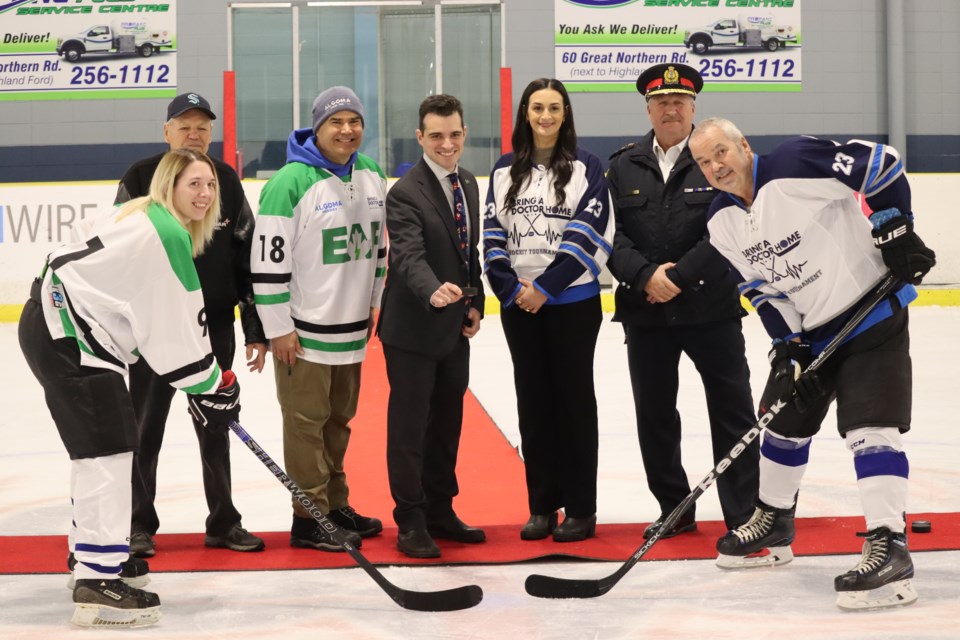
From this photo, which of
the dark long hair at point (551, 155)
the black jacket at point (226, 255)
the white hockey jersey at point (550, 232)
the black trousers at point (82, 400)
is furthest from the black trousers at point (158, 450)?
the dark long hair at point (551, 155)

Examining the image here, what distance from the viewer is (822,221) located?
2.85 meters

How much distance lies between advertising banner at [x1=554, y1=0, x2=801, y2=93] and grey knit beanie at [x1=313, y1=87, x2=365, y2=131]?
7339mm

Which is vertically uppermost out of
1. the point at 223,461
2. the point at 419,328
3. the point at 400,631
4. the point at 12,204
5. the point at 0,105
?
the point at 0,105

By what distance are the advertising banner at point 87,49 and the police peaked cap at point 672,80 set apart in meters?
7.85

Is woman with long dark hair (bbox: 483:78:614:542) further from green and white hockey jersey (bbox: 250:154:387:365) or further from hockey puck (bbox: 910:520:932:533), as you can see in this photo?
hockey puck (bbox: 910:520:932:533)

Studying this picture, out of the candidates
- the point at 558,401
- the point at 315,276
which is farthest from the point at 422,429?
the point at 315,276

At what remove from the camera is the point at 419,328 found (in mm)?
3201

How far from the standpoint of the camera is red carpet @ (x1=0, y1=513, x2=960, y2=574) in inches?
123

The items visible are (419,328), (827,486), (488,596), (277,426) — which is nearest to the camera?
(488,596)

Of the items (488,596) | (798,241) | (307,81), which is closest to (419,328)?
(488,596)

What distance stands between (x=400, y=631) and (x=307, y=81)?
8.39 metres

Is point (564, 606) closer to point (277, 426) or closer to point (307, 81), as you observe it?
point (277, 426)

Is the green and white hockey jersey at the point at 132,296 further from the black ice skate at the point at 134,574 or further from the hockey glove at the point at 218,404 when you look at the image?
the black ice skate at the point at 134,574

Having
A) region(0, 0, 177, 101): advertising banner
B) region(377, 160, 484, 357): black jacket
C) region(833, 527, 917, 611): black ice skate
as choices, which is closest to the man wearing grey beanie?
region(377, 160, 484, 357): black jacket
